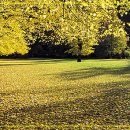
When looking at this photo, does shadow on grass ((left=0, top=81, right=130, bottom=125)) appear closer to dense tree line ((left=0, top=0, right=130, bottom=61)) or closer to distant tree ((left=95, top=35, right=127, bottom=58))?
dense tree line ((left=0, top=0, right=130, bottom=61))

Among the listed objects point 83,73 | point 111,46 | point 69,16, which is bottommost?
point 83,73

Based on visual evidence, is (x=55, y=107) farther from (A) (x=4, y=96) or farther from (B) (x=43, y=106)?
(A) (x=4, y=96)

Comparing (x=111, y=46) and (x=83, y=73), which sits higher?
(x=111, y=46)

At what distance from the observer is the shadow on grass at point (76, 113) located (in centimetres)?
1345

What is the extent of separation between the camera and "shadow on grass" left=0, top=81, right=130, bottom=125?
44.1 feet

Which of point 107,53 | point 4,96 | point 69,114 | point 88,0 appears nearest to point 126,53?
point 107,53

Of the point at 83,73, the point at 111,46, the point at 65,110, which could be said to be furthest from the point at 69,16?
the point at 111,46

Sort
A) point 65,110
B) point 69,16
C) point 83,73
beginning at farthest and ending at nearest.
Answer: point 83,73 → point 65,110 → point 69,16

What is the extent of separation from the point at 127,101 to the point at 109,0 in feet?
34.2

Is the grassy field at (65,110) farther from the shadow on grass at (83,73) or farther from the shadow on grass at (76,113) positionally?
the shadow on grass at (83,73)

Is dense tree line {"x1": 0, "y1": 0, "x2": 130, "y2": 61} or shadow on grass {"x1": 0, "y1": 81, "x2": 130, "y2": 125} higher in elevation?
dense tree line {"x1": 0, "y1": 0, "x2": 130, "y2": 61}

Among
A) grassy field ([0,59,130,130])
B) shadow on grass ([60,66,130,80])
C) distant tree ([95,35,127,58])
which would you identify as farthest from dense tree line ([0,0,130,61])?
distant tree ([95,35,127,58])

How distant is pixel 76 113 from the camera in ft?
49.9

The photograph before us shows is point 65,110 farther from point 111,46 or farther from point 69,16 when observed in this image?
point 111,46
